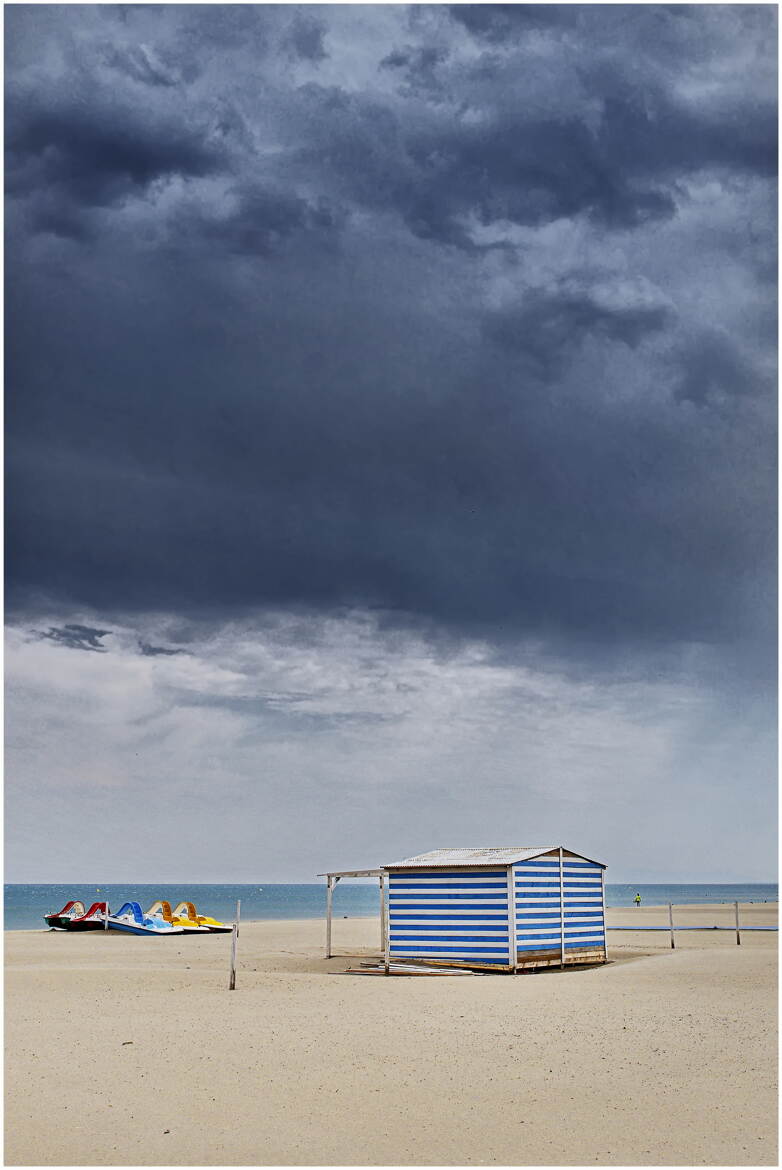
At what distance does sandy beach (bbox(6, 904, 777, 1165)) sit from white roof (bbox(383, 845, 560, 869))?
2.46 meters

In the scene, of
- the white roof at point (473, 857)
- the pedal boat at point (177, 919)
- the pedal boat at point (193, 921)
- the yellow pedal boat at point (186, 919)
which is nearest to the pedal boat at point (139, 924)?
the pedal boat at point (177, 919)

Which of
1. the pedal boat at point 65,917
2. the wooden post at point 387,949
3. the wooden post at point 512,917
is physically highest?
the wooden post at point 512,917

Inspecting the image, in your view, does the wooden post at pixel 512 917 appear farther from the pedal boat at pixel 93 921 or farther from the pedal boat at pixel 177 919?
the pedal boat at pixel 93 921

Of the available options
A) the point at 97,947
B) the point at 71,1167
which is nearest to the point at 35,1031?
the point at 71,1167

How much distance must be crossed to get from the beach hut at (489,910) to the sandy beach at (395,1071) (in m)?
1.38

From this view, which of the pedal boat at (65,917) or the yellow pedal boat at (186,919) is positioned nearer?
the yellow pedal boat at (186,919)

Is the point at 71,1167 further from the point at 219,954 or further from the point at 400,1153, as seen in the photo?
the point at 219,954

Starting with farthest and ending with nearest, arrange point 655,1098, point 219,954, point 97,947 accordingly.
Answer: point 97,947 < point 219,954 < point 655,1098

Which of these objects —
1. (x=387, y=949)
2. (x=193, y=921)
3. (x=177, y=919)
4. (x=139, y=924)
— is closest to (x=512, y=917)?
(x=387, y=949)

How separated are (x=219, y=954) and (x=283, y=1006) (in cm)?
1470

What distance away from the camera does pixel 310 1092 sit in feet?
35.7

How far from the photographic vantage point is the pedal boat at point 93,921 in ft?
150

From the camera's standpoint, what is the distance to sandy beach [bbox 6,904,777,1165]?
29.6ft

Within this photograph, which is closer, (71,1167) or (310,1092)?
(71,1167)
